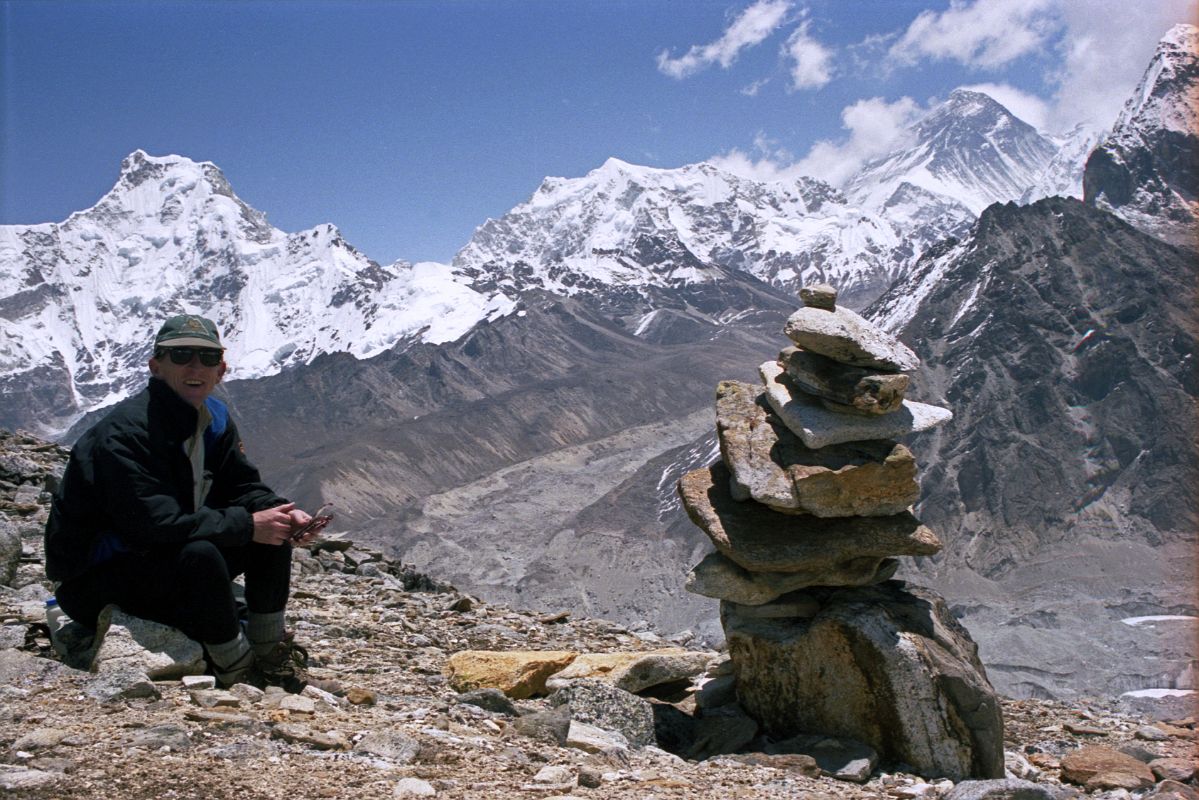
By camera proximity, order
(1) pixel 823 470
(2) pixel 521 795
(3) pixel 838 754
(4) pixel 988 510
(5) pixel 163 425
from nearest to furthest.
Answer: (2) pixel 521 795 < (5) pixel 163 425 < (3) pixel 838 754 < (1) pixel 823 470 < (4) pixel 988 510

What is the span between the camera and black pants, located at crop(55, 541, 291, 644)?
7598 mm

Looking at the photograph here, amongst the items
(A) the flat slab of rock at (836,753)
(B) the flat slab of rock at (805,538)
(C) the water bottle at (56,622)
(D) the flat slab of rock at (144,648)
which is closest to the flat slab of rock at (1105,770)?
(A) the flat slab of rock at (836,753)

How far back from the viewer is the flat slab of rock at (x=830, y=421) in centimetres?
1010

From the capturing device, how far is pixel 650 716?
9.20 metres

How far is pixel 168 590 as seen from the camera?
766 cm

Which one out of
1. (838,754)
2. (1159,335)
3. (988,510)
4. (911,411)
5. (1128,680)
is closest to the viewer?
(838,754)

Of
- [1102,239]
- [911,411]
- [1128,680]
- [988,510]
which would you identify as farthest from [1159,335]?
[911,411]

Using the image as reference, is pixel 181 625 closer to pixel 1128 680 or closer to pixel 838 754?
pixel 838 754

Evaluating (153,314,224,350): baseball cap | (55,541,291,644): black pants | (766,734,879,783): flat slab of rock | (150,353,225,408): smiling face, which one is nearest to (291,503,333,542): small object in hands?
(55,541,291,644): black pants

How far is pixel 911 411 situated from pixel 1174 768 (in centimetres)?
419

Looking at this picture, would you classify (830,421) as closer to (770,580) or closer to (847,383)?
(847,383)

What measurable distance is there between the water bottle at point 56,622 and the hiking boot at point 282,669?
1.57 meters

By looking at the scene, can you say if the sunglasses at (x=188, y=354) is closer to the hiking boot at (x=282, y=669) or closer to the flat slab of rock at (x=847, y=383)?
the hiking boot at (x=282, y=669)

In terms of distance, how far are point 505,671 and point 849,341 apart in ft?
16.6
